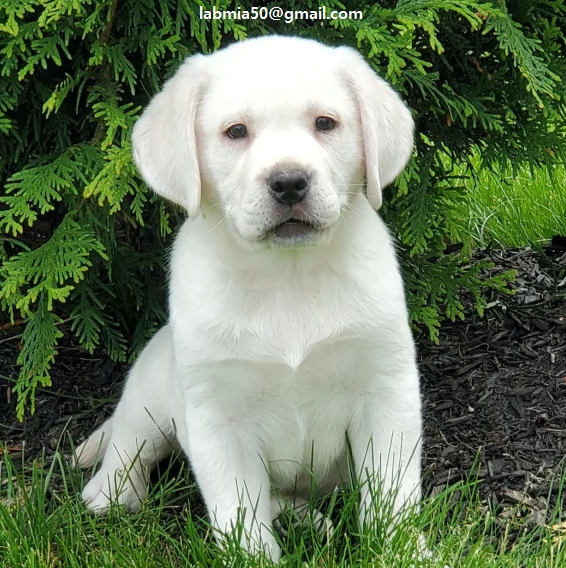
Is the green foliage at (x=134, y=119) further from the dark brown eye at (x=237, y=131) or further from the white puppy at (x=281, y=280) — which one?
the dark brown eye at (x=237, y=131)

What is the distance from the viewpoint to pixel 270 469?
9.74ft

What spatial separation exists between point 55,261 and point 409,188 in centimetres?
137

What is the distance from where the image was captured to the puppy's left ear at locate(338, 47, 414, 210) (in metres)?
2.66

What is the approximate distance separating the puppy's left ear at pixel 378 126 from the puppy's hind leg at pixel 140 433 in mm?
918

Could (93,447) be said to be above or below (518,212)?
above

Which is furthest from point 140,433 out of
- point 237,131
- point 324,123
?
point 324,123

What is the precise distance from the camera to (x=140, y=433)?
10.6ft

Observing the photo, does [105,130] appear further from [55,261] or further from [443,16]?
[443,16]

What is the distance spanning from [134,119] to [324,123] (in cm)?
103

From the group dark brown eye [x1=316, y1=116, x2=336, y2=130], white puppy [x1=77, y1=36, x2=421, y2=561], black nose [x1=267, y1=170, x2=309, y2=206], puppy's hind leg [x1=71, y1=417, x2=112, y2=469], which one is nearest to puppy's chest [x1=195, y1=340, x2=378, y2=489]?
white puppy [x1=77, y1=36, x2=421, y2=561]

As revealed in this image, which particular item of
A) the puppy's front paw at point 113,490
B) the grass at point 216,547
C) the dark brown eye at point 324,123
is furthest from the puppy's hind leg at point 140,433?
the dark brown eye at point 324,123

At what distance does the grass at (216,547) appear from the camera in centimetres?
258

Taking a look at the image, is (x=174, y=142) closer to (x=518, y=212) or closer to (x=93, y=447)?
(x=93, y=447)

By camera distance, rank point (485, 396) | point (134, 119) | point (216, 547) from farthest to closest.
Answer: point (485, 396) < point (134, 119) < point (216, 547)
